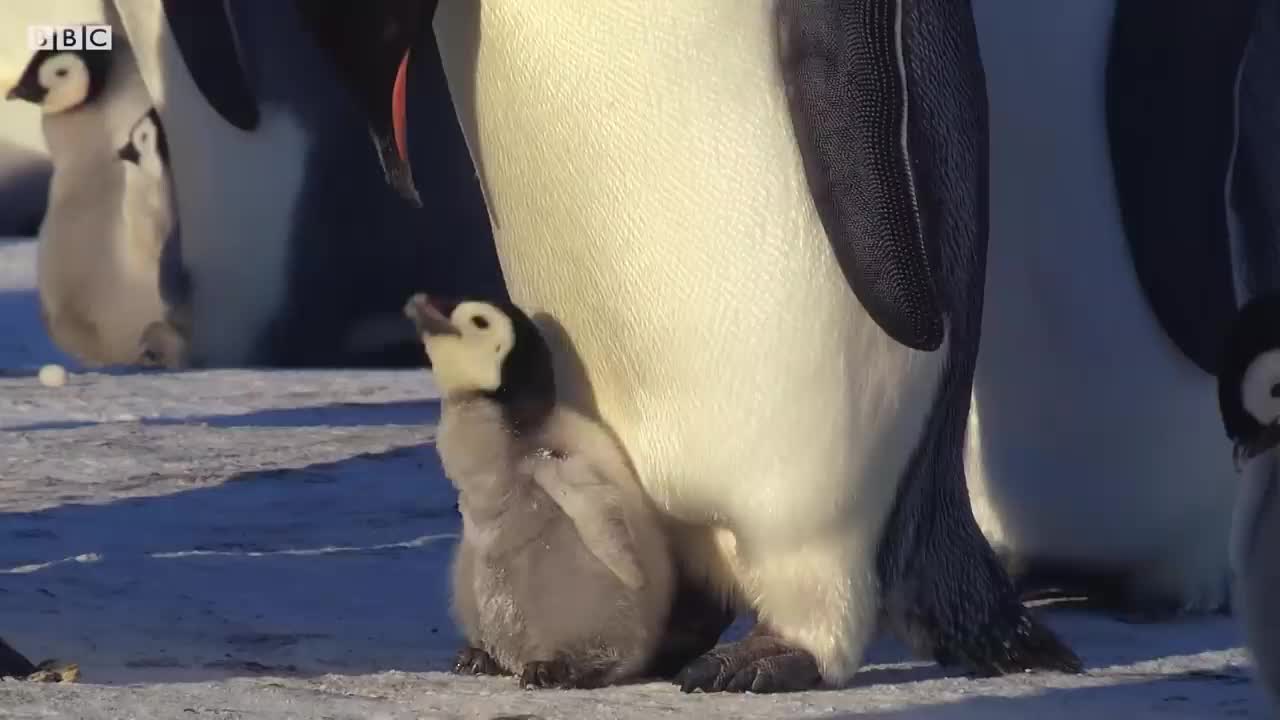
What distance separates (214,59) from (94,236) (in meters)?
0.74

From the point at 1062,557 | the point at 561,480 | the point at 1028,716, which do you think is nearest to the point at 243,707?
the point at 561,480

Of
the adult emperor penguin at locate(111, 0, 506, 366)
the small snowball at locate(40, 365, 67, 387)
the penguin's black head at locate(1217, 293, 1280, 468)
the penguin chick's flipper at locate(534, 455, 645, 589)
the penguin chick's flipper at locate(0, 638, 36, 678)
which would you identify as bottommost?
the small snowball at locate(40, 365, 67, 387)

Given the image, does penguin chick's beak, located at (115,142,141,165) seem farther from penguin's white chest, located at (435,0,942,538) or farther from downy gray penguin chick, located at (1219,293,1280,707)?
downy gray penguin chick, located at (1219,293,1280,707)

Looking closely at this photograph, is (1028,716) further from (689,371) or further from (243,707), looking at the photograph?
(243,707)

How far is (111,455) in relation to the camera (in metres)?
4.68

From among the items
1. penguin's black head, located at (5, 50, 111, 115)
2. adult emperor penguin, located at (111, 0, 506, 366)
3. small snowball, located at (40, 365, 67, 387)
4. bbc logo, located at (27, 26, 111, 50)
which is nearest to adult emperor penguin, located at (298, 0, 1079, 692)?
small snowball, located at (40, 365, 67, 387)

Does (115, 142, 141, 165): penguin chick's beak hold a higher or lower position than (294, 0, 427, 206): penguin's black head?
lower

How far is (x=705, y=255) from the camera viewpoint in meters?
2.61

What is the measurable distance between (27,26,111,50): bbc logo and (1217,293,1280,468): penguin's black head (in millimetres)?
5385

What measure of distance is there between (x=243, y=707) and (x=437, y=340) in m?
0.60

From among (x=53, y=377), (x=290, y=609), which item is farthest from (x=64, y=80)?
(x=290, y=609)

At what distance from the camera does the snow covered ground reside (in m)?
2.42

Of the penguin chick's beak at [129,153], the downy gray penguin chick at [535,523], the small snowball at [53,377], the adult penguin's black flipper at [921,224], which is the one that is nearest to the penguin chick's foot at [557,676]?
the downy gray penguin chick at [535,523]

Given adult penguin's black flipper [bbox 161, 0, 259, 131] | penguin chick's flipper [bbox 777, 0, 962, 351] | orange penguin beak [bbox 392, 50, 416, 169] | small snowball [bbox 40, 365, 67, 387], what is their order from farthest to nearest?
adult penguin's black flipper [bbox 161, 0, 259, 131] < small snowball [bbox 40, 365, 67, 387] < orange penguin beak [bbox 392, 50, 416, 169] < penguin chick's flipper [bbox 777, 0, 962, 351]
